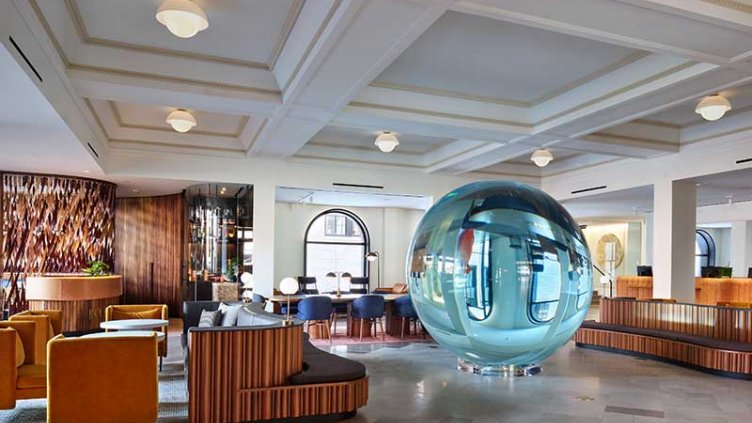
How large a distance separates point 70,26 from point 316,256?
11402 millimetres

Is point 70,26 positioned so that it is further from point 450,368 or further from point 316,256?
point 316,256

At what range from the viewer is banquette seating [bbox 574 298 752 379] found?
7090mm

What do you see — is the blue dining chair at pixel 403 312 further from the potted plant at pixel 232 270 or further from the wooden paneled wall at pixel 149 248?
the wooden paneled wall at pixel 149 248

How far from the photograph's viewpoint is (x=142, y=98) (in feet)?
20.8

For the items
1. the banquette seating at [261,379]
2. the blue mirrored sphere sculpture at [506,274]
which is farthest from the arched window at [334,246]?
the blue mirrored sphere sculpture at [506,274]

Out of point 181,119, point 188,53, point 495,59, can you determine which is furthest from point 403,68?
point 181,119

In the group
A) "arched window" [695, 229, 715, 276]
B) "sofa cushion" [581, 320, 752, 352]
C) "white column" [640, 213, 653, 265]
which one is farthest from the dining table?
"arched window" [695, 229, 715, 276]

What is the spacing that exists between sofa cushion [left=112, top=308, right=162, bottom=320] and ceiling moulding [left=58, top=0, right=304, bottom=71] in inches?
135

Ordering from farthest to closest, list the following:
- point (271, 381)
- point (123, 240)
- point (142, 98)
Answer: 1. point (123, 240)
2. point (142, 98)
3. point (271, 381)

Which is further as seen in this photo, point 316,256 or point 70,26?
point 316,256

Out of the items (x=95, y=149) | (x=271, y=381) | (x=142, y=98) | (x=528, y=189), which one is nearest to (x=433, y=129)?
(x=142, y=98)

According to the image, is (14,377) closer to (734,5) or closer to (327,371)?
(327,371)

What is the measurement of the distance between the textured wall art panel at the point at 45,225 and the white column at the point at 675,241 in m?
9.82

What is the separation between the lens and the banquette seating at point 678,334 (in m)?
7.09
